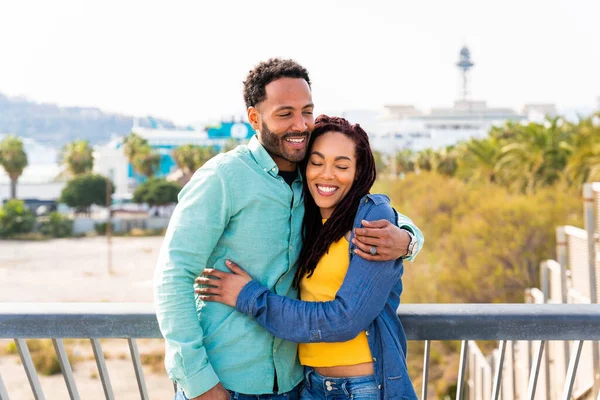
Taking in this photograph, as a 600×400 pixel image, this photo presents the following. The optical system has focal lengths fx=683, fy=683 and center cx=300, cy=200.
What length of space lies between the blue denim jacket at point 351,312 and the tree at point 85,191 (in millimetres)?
93810

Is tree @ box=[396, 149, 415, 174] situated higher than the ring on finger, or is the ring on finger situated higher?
the ring on finger

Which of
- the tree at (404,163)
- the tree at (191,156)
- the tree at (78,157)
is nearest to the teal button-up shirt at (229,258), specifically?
the tree at (404,163)

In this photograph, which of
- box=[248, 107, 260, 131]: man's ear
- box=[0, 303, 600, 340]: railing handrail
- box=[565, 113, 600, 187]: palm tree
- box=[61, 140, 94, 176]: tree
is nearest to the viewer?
box=[248, 107, 260, 131]: man's ear

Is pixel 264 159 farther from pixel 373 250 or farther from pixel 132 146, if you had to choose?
pixel 132 146

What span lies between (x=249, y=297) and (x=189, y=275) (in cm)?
23

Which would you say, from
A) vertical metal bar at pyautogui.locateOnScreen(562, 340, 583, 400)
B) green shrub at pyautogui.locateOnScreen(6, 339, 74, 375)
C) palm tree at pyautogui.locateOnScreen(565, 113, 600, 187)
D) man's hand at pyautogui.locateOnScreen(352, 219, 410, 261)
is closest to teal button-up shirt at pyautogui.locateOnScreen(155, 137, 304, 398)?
man's hand at pyautogui.locateOnScreen(352, 219, 410, 261)

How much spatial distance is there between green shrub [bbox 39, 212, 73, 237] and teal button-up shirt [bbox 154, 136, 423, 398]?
3837 inches

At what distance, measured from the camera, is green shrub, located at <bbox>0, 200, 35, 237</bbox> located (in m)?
90.6

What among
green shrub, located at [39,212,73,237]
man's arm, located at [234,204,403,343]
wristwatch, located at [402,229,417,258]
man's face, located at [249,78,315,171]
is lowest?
green shrub, located at [39,212,73,237]

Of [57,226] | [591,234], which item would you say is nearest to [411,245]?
[591,234]

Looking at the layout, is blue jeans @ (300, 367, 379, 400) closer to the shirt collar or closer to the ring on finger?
the ring on finger

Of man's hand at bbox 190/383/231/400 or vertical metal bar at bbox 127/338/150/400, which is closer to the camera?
man's hand at bbox 190/383/231/400

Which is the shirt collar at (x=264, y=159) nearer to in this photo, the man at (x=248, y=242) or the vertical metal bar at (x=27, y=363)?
the man at (x=248, y=242)

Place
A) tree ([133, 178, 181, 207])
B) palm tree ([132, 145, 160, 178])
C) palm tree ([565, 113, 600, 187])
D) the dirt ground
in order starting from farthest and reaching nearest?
tree ([133, 178, 181, 207])
palm tree ([132, 145, 160, 178])
the dirt ground
palm tree ([565, 113, 600, 187])
